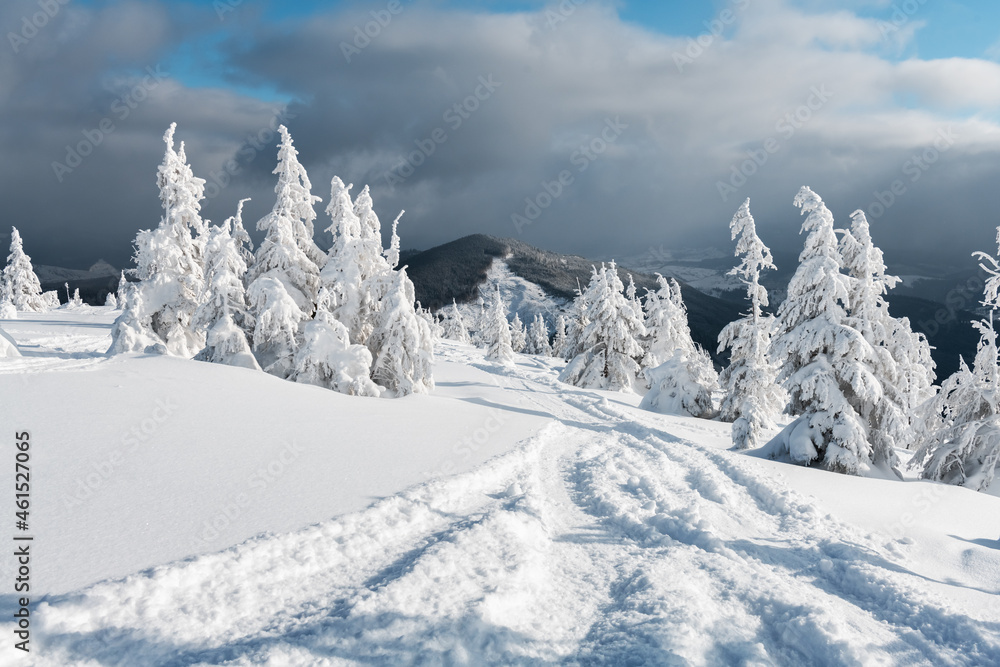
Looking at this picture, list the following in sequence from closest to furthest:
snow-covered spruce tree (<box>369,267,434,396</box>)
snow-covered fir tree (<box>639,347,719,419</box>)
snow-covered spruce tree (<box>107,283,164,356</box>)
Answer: snow-covered spruce tree (<box>369,267,434,396</box>) → snow-covered spruce tree (<box>107,283,164,356</box>) → snow-covered fir tree (<box>639,347,719,419</box>)

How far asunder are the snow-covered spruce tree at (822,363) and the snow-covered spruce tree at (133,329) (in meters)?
26.2

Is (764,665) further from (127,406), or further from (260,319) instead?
(260,319)

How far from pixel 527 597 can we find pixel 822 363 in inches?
540

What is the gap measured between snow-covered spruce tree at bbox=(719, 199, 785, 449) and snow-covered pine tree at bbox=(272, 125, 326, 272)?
19.4m

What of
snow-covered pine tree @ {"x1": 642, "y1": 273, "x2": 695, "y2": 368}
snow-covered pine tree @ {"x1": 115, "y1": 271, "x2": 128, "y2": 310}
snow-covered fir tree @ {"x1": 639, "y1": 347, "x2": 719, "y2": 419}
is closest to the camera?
snow-covered pine tree @ {"x1": 115, "y1": 271, "x2": 128, "y2": 310}

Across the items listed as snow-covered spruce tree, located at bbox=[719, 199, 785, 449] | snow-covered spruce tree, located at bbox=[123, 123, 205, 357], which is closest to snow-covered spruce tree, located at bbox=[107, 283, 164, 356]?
snow-covered spruce tree, located at bbox=[123, 123, 205, 357]

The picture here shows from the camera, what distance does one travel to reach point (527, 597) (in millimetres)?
6418

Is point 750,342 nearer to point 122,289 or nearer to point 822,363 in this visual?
point 822,363

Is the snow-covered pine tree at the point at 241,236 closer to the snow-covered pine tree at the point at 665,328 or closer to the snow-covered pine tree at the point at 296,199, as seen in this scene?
the snow-covered pine tree at the point at 296,199

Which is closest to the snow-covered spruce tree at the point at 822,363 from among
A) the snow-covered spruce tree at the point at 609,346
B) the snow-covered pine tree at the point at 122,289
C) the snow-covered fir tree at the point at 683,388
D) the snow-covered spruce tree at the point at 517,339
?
the snow-covered fir tree at the point at 683,388

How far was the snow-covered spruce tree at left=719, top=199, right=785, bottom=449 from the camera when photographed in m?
22.1

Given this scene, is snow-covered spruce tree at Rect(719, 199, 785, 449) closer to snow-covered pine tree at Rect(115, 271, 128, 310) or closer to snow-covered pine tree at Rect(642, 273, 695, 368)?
snow-covered pine tree at Rect(642, 273, 695, 368)

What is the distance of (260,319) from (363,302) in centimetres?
433

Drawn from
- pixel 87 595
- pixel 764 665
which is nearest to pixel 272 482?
pixel 87 595
